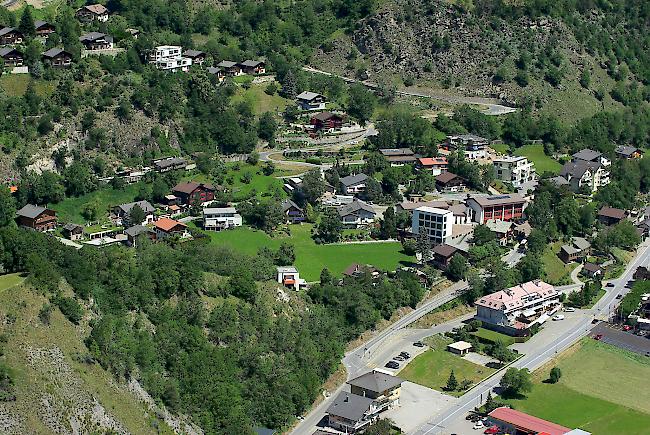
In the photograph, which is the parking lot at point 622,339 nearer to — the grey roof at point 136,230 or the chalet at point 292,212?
the chalet at point 292,212

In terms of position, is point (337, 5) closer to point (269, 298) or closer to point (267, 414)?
point (269, 298)

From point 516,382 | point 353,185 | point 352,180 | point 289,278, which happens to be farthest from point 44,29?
point 516,382

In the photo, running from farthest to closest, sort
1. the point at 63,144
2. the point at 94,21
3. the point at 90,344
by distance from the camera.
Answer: the point at 94,21
the point at 63,144
the point at 90,344

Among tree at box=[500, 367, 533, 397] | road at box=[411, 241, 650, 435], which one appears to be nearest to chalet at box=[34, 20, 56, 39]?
road at box=[411, 241, 650, 435]

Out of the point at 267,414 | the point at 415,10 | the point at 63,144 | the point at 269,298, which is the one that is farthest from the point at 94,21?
the point at 267,414

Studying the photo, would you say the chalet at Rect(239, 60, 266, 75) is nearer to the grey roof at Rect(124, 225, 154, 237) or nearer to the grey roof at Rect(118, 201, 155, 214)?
the grey roof at Rect(118, 201, 155, 214)

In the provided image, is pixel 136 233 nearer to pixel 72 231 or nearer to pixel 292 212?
pixel 72 231

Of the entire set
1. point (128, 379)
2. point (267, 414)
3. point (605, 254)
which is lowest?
point (605, 254)
